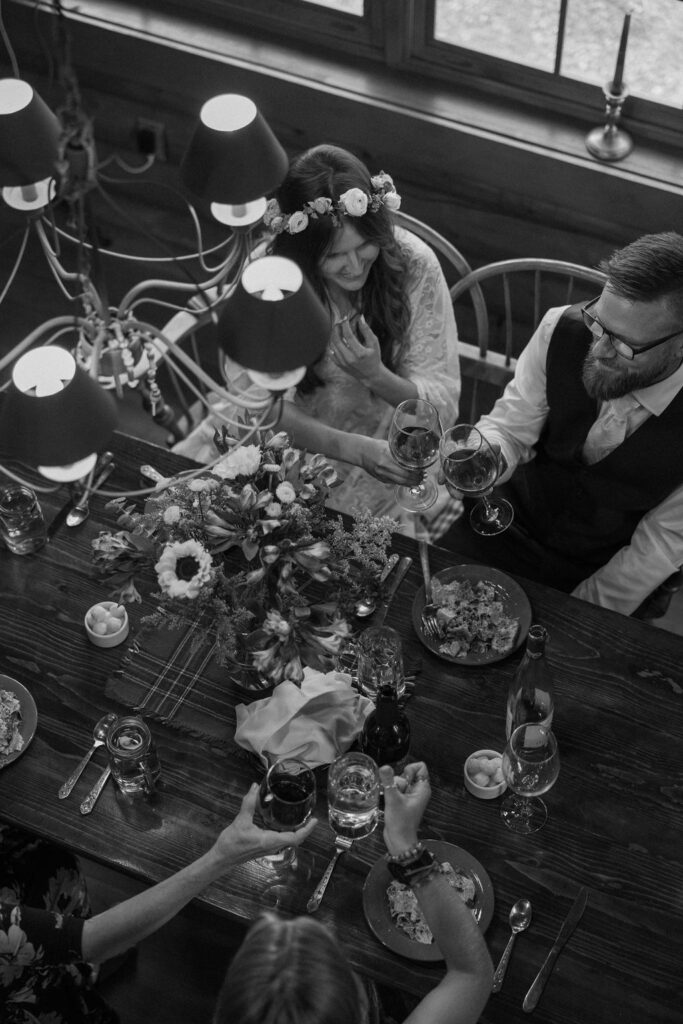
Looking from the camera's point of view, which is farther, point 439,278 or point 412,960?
point 439,278

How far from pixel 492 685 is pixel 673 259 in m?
0.93

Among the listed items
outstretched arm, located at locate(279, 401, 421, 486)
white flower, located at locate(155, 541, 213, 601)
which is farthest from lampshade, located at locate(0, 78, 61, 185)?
outstretched arm, located at locate(279, 401, 421, 486)

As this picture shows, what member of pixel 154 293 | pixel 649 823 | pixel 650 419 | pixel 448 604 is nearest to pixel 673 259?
pixel 650 419

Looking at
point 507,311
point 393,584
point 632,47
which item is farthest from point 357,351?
point 632,47

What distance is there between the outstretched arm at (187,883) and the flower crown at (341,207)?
1218 mm

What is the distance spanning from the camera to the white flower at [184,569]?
1.92m

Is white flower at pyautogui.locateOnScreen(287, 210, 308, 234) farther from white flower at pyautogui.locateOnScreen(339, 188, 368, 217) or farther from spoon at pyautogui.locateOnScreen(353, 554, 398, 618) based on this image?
spoon at pyautogui.locateOnScreen(353, 554, 398, 618)

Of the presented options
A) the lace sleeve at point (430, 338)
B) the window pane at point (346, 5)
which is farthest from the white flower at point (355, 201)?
the window pane at point (346, 5)

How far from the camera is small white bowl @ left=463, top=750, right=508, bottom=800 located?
2.14m

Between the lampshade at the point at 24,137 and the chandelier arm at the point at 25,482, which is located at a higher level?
the lampshade at the point at 24,137

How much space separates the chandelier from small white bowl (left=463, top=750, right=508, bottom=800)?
0.72 meters

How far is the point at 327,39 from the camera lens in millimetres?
3459

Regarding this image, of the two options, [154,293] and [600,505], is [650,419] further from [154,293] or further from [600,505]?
[154,293]

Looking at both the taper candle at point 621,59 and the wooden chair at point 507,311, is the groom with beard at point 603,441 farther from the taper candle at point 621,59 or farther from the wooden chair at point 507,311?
the taper candle at point 621,59
